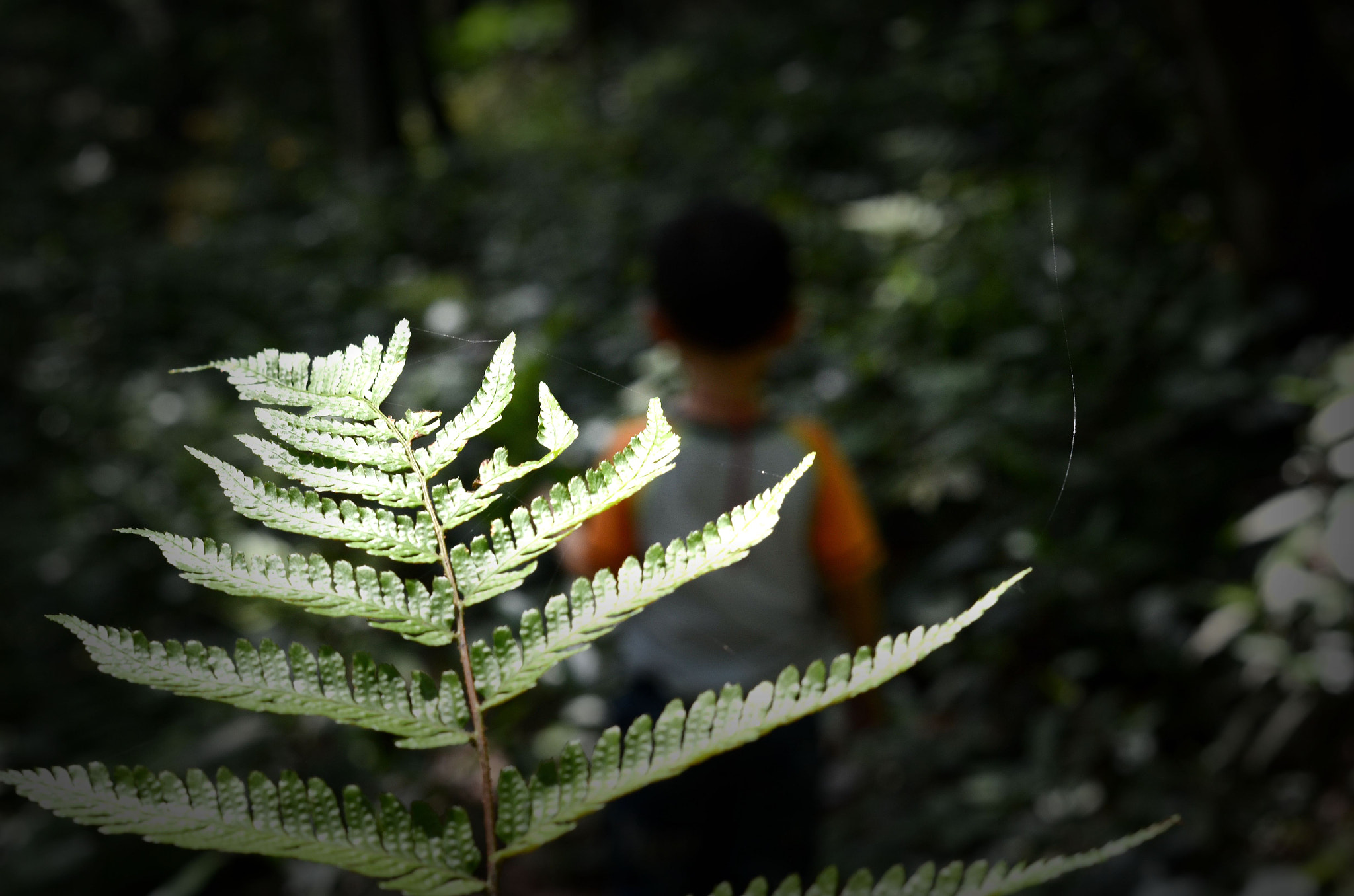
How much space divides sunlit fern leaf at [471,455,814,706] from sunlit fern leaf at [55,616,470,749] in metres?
0.03

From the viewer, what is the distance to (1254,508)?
2.66m

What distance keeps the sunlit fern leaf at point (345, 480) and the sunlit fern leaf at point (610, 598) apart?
3.5 inches

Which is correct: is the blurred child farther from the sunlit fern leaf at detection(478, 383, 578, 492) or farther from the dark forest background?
the sunlit fern leaf at detection(478, 383, 578, 492)

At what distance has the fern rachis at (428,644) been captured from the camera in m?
0.46

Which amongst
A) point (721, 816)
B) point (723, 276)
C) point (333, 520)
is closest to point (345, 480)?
point (333, 520)

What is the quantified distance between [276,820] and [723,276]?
3.68 ft

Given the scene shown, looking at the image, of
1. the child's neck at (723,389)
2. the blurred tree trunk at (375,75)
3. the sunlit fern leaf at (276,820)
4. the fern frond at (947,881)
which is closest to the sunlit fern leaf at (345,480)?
the sunlit fern leaf at (276,820)

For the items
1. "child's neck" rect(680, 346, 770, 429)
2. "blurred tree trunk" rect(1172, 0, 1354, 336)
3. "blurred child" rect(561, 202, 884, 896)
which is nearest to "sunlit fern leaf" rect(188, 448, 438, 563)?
"blurred child" rect(561, 202, 884, 896)

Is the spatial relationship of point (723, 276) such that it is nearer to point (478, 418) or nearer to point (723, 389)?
point (723, 389)

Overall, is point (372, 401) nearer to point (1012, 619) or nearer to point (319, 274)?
point (1012, 619)

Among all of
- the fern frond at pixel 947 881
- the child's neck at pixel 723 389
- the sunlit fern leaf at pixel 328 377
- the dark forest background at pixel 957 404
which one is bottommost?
the dark forest background at pixel 957 404

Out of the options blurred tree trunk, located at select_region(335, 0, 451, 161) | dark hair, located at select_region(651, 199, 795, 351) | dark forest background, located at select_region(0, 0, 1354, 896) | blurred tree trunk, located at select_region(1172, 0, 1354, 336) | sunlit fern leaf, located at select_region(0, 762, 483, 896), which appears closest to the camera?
sunlit fern leaf, located at select_region(0, 762, 483, 896)

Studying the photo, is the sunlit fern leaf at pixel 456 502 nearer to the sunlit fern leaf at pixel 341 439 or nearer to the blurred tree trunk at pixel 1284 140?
the sunlit fern leaf at pixel 341 439

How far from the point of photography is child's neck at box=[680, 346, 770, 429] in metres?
1.31
